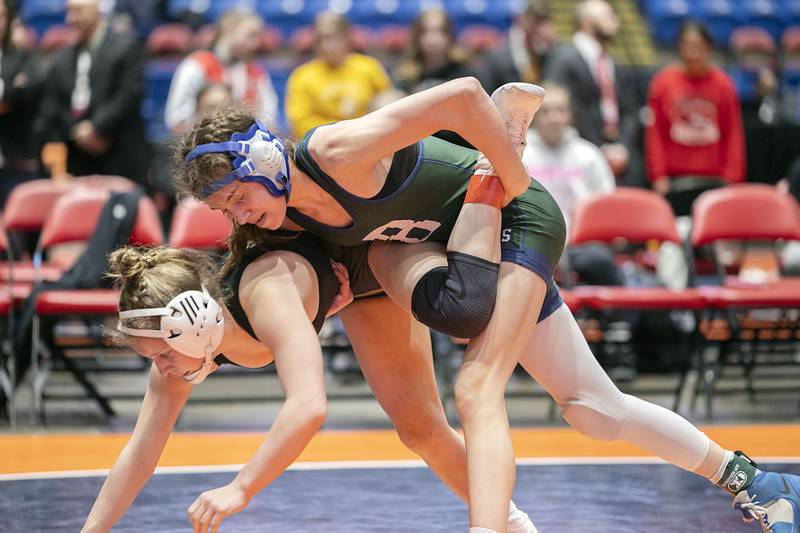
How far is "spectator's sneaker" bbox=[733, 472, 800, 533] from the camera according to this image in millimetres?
3035

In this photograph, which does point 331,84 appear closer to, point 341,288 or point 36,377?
point 36,377

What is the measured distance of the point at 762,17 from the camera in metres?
11.6

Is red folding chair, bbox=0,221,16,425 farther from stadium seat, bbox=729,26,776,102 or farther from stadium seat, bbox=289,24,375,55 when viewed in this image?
stadium seat, bbox=729,26,776,102

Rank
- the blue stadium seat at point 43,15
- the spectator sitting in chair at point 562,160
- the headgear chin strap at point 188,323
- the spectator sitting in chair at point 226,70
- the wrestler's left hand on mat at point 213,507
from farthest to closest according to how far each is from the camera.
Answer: the blue stadium seat at point 43,15, the spectator sitting in chair at point 226,70, the spectator sitting in chair at point 562,160, the headgear chin strap at point 188,323, the wrestler's left hand on mat at point 213,507

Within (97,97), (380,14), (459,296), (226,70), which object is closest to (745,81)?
(380,14)

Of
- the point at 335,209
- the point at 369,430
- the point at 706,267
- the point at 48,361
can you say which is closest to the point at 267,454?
the point at 335,209

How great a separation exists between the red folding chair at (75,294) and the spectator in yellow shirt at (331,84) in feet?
4.38

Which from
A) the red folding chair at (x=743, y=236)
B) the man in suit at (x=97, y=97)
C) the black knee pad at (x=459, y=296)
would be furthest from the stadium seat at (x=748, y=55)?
the black knee pad at (x=459, y=296)

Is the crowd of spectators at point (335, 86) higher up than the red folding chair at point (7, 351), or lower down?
higher up

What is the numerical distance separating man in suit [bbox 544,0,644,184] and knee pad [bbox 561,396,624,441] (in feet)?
13.3

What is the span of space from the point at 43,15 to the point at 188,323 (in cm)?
929

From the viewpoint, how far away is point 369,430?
5.12 meters

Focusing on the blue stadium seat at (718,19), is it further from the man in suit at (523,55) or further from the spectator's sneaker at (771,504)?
the spectator's sneaker at (771,504)

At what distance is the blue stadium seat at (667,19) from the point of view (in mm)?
11422
